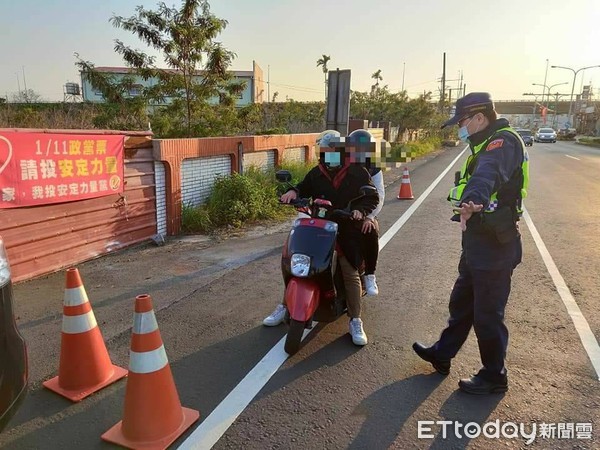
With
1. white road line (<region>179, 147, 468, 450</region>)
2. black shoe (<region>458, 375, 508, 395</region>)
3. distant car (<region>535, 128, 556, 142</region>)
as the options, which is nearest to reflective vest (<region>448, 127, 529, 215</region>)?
black shoe (<region>458, 375, 508, 395</region>)

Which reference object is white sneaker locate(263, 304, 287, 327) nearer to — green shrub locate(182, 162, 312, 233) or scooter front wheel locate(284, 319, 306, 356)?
scooter front wheel locate(284, 319, 306, 356)

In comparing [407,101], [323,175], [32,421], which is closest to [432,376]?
[323,175]

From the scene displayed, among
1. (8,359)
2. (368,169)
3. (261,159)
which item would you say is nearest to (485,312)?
(368,169)

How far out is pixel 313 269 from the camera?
3.55 meters

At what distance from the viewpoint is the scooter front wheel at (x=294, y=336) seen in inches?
137

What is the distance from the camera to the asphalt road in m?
2.71

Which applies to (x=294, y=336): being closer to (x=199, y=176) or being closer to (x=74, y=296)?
(x=74, y=296)

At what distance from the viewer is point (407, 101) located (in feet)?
117

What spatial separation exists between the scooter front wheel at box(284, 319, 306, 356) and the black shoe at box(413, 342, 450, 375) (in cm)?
90

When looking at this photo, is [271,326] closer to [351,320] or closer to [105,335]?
[351,320]

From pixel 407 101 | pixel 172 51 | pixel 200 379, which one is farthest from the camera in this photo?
pixel 407 101

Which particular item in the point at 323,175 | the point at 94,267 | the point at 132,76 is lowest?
the point at 94,267

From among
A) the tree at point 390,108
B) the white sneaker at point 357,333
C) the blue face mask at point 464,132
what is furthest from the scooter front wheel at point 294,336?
the tree at point 390,108

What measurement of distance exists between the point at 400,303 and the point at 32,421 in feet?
10.9
